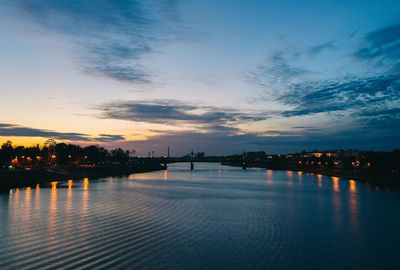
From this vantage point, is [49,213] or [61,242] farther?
[49,213]

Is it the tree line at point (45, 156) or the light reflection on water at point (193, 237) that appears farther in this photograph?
the tree line at point (45, 156)

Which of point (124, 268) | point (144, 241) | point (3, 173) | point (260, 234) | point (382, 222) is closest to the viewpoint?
point (124, 268)

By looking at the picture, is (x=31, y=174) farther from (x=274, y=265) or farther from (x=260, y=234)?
(x=274, y=265)

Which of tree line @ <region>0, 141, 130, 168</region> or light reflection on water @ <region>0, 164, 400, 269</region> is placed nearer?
light reflection on water @ <region>0, 164, 400, 269</region>

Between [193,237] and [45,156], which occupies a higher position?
[45,156]

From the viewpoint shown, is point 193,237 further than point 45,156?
No

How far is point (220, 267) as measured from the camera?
13711mm

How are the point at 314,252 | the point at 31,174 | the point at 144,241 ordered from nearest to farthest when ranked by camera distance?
the point at 314,252 → the point at 144,241 → the point at 31,174

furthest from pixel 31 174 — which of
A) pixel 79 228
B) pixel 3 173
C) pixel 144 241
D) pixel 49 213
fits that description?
pixel 144 241

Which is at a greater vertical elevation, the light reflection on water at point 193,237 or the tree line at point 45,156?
the tree line at point 45,156

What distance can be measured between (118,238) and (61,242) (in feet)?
7.66

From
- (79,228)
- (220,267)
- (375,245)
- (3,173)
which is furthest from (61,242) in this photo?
(3,173)

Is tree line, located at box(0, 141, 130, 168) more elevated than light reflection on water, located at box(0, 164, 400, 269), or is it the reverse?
tree line, located at box(0, 141, 130, 168)

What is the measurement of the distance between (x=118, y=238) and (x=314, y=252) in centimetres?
803
